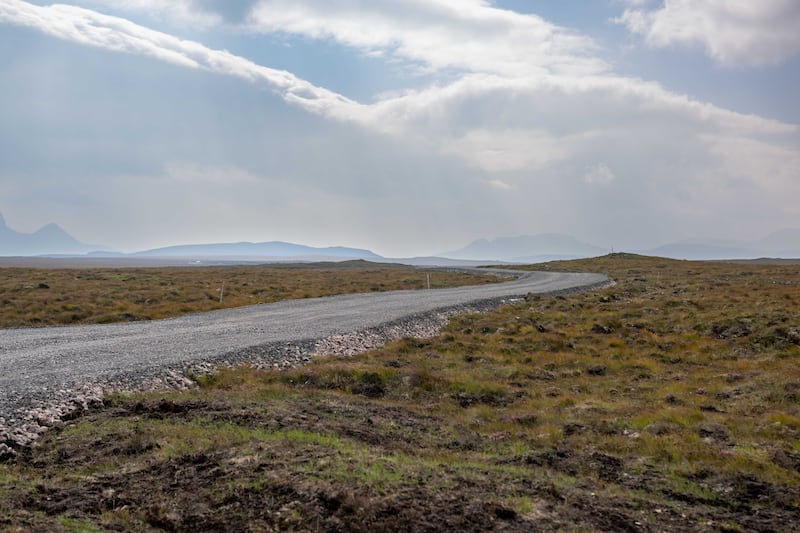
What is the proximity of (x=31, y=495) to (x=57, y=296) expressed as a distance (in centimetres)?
3755

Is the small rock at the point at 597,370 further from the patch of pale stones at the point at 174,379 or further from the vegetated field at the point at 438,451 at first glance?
the patch of pale stones at the point at 174,379

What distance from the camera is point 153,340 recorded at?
19516mm

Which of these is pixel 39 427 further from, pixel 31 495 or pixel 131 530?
pixel 131 530

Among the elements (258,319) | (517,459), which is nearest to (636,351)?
(517,459)

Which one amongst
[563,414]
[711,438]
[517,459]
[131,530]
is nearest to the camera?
[131,530]

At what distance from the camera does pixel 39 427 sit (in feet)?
33.5

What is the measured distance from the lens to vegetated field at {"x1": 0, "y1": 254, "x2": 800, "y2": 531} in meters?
7.11

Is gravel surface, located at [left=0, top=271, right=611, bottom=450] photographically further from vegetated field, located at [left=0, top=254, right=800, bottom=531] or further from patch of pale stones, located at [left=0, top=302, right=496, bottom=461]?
vegetated field, located at [left=0, top=254, right=800, bottom=531]

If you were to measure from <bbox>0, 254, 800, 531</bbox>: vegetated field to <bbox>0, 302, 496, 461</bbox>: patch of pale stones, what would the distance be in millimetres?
456

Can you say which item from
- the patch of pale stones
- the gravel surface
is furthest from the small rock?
the gravel surface

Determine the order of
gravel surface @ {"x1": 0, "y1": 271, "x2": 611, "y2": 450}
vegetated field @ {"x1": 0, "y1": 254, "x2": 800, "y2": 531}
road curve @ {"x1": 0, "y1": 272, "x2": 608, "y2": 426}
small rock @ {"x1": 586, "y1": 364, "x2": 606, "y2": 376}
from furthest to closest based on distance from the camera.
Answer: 1. small rock @ {"x1": 586, "y1": 364, "x2": 606, "y2": 376}
2. road curve @ {"x1": 0, "y1": 272, "x2": 608, "y2": 426}
3. gravel surface @ {"x1": 0, "y1": 271, "x2": 611, "y2": 450}
4. vegetated field @ {"x1": 0, "y1": 254, "x2": 800, "y2": 531}

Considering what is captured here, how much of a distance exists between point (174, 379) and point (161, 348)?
406 centimetres

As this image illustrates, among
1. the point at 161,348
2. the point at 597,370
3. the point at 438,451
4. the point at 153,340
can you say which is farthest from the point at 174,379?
the point at 597,370

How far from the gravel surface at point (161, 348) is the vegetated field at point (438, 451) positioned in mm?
993
